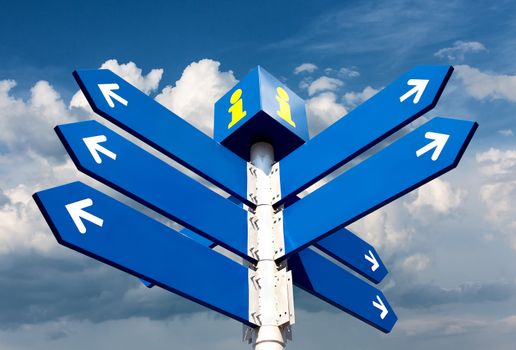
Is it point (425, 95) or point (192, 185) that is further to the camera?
point (192, 185)

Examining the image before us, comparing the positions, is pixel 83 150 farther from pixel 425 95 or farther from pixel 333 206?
pixel 425 95

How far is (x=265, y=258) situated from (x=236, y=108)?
176 cm

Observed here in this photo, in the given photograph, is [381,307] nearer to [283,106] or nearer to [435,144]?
[283,106]

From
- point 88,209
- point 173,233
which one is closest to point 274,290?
point 173,233

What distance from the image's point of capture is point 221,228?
198 inches

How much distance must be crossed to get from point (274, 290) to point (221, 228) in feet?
2.44

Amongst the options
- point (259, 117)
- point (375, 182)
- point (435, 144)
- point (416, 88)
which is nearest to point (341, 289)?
point (375, 182)

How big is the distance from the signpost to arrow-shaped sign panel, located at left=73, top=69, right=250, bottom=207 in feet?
0.04

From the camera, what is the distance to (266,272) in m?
5.12

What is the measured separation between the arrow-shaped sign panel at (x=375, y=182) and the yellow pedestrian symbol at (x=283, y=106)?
3.66 ft

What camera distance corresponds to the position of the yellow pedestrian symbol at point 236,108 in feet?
19.4

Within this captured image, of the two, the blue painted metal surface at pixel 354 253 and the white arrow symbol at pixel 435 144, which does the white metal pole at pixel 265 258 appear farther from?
the white arrow symbol at pixel 435 144

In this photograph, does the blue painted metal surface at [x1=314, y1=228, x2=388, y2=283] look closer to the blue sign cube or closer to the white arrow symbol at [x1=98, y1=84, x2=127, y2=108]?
the blue sign cube

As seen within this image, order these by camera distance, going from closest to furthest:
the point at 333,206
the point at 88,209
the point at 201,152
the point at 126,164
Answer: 1. the point at 88,209
2. the point at 126,164
3. the point at 333,206
4. the point at 201,152
